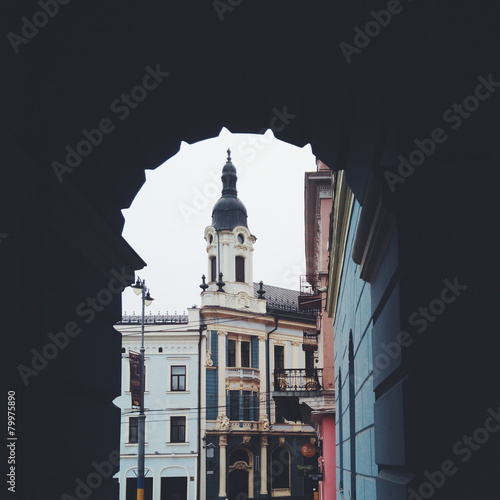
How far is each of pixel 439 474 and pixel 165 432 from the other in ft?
117

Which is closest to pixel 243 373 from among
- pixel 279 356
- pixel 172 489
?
pixel 279 356

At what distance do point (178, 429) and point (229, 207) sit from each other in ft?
41.6

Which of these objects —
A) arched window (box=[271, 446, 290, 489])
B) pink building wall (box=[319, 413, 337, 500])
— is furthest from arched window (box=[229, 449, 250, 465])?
pink building wall (box=[319, 413, 337, 500])

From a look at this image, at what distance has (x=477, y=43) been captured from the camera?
11.8ft

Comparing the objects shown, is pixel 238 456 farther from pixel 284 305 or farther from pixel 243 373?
pixel 284 305

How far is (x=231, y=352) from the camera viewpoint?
4000 centimetres

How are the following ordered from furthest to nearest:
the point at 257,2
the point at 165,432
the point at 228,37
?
the point at 165,432 → the point at 228,37 → the point at 257,2

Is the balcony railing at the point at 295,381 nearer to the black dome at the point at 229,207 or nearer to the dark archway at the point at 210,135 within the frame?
the dark archway at the point at 210,135

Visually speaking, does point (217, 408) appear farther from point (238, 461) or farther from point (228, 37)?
point (228, 37)

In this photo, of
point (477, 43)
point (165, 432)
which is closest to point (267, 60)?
point (477, 43)

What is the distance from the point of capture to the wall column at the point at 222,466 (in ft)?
123

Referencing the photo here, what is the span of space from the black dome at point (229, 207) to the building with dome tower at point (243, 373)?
6 cm

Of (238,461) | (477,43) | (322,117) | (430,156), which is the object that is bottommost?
(238,461)

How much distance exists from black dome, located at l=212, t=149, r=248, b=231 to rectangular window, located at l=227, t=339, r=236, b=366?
6350 mm
